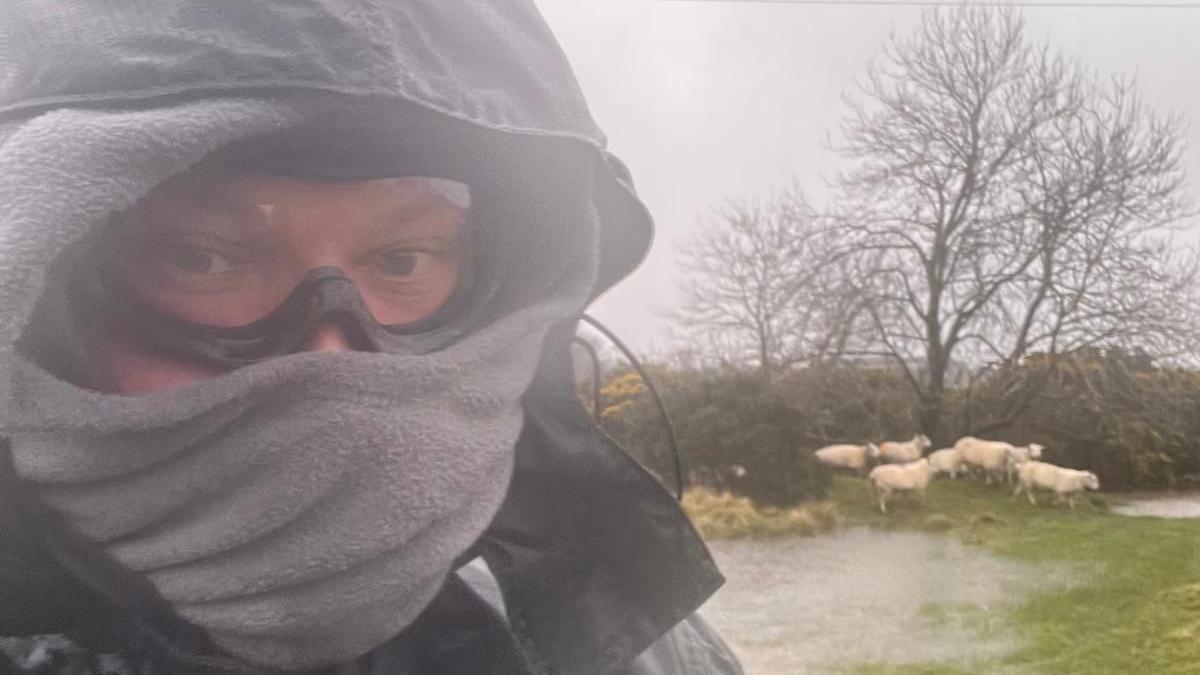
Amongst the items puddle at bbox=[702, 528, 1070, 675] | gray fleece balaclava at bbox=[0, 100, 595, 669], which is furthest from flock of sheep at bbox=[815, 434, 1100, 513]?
gray fleece balaclava at bbox=[0, 100, 595, 669]

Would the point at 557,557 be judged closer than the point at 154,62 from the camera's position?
No

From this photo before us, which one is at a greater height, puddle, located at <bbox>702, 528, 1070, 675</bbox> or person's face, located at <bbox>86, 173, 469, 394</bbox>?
person's face, located at <bbox>86, 173, 469, 394</bbox>

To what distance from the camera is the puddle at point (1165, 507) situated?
127 centimetres

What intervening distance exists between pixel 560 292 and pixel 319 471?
22 cm

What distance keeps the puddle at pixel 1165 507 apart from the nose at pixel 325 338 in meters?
1.09

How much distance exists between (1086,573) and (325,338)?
1.14 metres

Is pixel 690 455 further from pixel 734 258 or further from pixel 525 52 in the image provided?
pixel 525 52

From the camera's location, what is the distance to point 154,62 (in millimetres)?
497

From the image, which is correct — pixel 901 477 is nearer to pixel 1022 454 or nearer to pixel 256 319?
pixel 1022 454

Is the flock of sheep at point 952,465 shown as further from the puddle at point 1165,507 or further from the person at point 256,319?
the person at point 256,319

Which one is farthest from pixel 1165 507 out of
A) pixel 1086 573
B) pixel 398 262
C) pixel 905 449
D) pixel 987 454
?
pixel 398 262

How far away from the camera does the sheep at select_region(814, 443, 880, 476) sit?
1256 mm

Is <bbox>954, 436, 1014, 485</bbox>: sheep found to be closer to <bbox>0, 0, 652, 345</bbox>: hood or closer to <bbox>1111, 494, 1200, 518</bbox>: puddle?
<bbox>1111, 494, 1200, 518</bbox>: puddle

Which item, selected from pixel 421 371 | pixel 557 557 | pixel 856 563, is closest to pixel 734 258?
pixel 856 563
